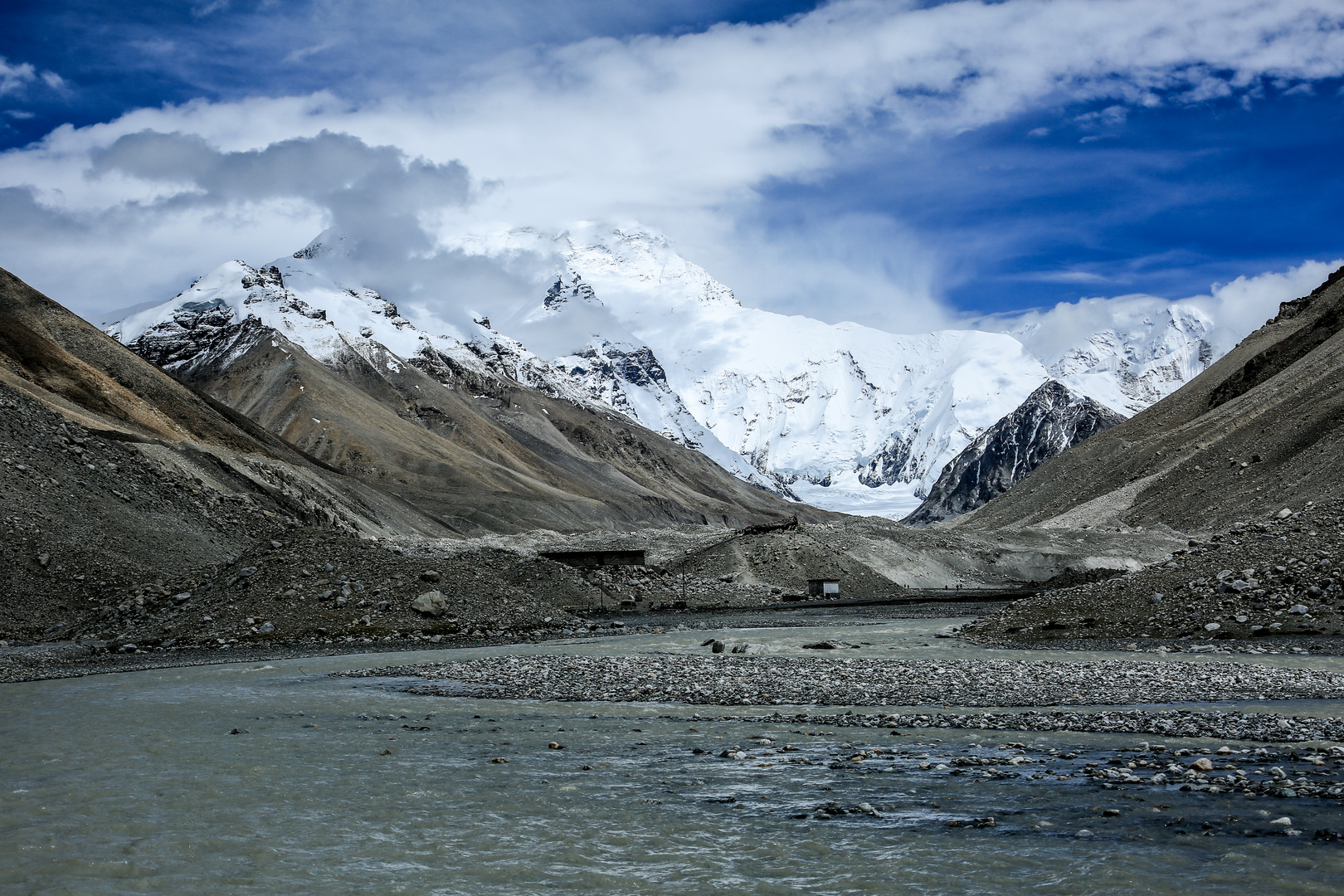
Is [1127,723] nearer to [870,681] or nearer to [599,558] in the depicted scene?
[870,681]

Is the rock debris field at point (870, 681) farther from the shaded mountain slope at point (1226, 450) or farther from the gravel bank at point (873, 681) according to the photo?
the shaded mountain slope at point (1226, 450)

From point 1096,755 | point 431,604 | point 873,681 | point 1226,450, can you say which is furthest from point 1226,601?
point 1226,450

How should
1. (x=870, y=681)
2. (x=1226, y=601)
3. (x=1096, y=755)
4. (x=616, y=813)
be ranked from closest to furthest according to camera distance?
1. (x=616, y=813)
2. (x=1096, y=755)
3. (x=870, y=681)
4. (x=1226, y=601)

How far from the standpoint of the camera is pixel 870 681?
93.0 feet

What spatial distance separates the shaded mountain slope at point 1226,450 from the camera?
81250mm

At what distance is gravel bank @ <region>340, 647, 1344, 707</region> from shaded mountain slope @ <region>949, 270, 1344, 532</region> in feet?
149

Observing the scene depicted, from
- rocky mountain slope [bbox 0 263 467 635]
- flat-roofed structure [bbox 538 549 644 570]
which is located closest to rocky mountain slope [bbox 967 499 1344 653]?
rocky mountain slope [bbox 0 263 467 635]

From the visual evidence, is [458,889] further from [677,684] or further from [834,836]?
[677,684]

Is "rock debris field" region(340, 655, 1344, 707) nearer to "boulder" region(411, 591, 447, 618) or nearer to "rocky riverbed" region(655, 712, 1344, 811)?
"rocky riverbed" region(655, 712, 1344, 811)

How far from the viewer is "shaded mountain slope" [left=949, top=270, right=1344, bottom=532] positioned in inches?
3199

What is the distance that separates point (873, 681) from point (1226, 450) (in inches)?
3136

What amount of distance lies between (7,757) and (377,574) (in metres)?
27.1

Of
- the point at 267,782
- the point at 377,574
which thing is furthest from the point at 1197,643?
the point at 377,574

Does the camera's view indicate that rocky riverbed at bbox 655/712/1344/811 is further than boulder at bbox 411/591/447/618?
No
